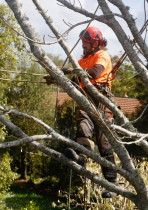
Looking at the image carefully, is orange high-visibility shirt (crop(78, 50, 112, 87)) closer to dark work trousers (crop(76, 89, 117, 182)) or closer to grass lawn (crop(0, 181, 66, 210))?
dark work trousers (crop(76, 89, 117, 182))

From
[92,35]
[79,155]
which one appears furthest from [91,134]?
[92,35]

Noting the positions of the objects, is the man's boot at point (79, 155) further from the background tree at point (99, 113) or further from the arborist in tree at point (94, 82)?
the background tree at point (99, 113)

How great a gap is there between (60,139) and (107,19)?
857 mm

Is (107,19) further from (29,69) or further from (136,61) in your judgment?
(29,69)

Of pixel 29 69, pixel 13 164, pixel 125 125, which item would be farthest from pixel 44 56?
pixel 29 69

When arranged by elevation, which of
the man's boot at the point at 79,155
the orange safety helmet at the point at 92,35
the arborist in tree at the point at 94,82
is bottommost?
the man's boot at the point at 79,155

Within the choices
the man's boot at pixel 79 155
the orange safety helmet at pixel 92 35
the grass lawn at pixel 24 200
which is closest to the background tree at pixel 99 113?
the man's boot at pixel 79 155

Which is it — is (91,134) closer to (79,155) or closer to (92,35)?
(79,155)

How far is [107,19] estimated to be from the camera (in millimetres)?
2467

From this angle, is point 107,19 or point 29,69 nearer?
point 107,19

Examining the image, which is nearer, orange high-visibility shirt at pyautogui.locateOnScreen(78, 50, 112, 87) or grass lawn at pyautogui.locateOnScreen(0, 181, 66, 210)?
orange high-visibility shirt at pyautogui.locateOnScreen(78, 50, 112, 87)

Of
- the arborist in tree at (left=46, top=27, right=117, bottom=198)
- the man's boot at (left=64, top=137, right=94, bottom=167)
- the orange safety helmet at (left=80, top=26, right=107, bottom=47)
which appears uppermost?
the orange safety helmet at (left=80, top=26, right=107, bottom=47)

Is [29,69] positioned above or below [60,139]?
above

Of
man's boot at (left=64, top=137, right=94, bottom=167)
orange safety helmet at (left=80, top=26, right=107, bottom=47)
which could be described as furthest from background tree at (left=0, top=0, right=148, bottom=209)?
orange safety helmet at (left=80, top=26, right=107, bottom=47)
